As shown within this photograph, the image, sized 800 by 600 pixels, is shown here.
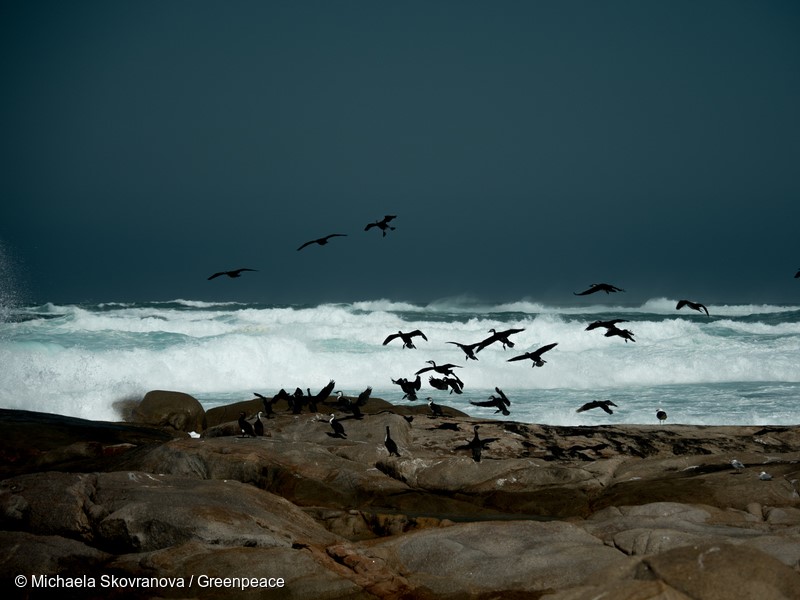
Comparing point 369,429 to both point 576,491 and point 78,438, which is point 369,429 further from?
point 78,438

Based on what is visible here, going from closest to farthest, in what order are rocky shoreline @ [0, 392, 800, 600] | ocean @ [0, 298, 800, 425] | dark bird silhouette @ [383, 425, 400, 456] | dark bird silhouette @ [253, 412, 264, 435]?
rocky shoreline @ [0, 392, 800, 600] < dark bird silhouette @ [383, 425, 400, 456] < dark bird silhouette @ [253, 412, 264, 435] < ocean @ [0, 298, 800, 425]

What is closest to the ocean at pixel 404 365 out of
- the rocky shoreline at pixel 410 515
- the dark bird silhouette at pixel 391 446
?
the rocky shoreline at pixel 410 515

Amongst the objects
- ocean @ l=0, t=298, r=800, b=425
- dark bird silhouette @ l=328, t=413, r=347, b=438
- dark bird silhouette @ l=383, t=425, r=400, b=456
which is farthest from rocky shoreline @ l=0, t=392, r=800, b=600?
ocean @ l=0, t=298, r=800, b=425

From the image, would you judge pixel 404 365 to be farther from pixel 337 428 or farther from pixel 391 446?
pixel 391 446

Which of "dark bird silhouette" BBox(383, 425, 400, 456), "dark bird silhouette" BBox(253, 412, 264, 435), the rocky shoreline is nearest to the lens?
the rocky shoreline

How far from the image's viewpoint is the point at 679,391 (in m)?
25.6

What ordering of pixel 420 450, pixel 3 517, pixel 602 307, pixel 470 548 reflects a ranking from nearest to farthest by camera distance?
1. pixel 470 548
2. pixel 3 517
3. pixel 420 450
4. pixel 602 307

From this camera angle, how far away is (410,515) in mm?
8453

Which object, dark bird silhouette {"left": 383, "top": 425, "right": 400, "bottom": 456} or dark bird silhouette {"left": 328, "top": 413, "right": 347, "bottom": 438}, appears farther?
dark bird silhouette {"left": 328, "top": 413, "right": 347, "bottom": 438}

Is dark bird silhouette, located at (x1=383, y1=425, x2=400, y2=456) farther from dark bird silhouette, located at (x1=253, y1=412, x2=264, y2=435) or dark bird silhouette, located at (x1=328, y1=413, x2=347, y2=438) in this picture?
dark bird silhouette, located at (x1=253, y1=412, x2=264, y2=435)

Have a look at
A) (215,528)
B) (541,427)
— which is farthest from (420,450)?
(215,528)

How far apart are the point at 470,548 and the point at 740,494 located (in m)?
3.83

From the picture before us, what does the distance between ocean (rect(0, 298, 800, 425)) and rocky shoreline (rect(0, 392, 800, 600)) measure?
28.4 feet

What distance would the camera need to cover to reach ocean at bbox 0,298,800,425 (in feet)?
71.6
